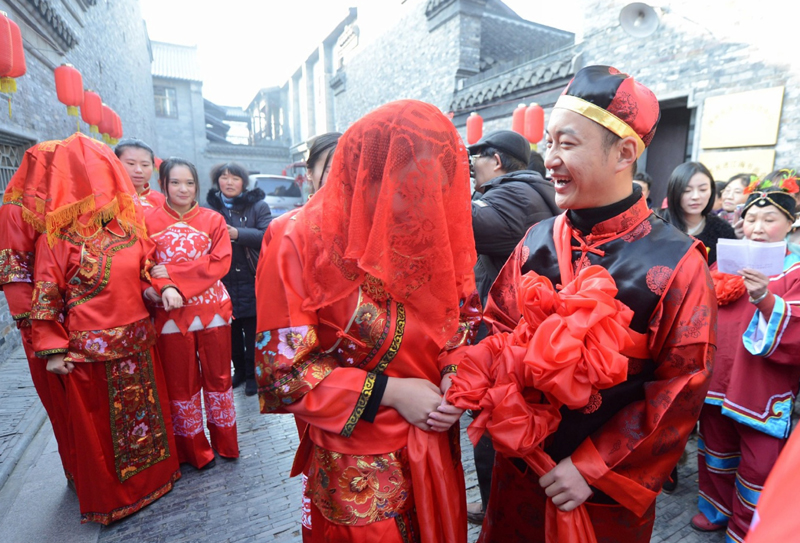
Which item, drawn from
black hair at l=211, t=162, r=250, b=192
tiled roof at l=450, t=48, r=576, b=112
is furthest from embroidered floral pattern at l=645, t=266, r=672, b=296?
tiled roof at l=450, t=48, r=576, b=112

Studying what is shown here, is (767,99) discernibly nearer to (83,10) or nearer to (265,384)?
(265,384)

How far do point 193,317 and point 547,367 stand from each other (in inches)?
100

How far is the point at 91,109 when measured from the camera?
7.09 m

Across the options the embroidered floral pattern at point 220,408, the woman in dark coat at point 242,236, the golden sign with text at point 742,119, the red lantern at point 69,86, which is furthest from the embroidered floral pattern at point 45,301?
the golden sign with text at point 742,119

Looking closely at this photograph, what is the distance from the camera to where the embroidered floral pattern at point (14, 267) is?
2361 mm

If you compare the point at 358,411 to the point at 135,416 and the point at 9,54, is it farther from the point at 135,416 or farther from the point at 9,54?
the point at 9,54

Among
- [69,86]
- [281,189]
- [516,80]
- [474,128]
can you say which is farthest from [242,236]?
[281,189]

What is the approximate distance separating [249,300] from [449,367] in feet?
9.98

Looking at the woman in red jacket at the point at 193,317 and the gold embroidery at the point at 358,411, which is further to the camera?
the woman in red jacket at the point at 193,317

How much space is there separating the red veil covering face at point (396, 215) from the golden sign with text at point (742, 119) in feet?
19.1

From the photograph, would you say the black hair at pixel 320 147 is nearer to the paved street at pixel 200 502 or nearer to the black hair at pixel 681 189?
the paved street at pixel 200 502

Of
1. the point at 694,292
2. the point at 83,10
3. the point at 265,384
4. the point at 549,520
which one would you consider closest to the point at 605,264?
the point at 694,292

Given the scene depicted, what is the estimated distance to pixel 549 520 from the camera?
1.27 metres

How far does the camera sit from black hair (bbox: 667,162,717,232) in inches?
111
